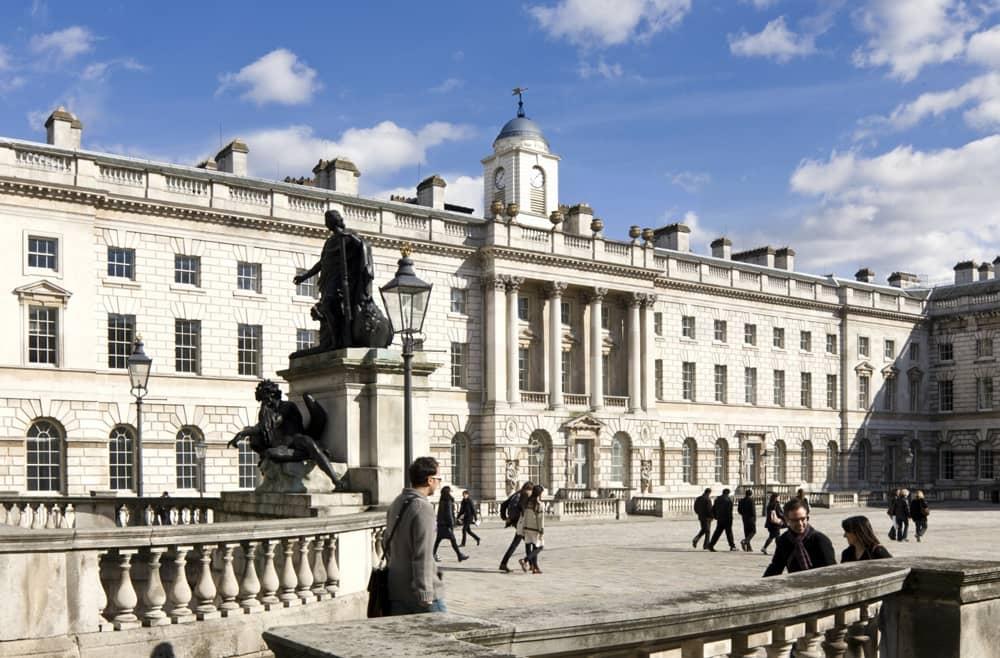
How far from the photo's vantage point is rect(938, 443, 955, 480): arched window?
7475 cm

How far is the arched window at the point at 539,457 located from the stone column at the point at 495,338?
3032mm

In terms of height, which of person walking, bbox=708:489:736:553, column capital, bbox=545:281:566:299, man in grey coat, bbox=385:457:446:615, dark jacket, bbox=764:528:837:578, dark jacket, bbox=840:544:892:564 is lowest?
person walking, bbox=708:489:736:553

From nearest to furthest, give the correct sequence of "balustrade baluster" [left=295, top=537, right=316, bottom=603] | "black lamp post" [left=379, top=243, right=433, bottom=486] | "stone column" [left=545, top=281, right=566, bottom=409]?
1. "balustrade baluster" [left=295, top=537, right=316, bottom=603]
2. "black lamp post" [left=379, top=243, right=433, bottom=486]
3. "stone column" [left=545, top=281, right=566, bottom=409]

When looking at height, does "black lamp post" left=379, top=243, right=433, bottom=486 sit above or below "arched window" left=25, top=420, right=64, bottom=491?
above

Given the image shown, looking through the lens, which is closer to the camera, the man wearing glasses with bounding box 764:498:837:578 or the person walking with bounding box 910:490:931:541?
the man wearing glasses with bounding box 764:498:837:578

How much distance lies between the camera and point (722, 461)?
209 ft

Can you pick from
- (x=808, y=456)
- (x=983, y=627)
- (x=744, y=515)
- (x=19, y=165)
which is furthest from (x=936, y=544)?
(x=808, y=456)

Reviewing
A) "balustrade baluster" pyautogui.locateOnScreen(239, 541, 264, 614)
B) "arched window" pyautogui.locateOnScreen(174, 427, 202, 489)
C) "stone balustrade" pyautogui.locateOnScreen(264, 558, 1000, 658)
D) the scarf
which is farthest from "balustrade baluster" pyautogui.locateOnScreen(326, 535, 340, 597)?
"arched window" pyautogui.locateOnScreen(174, 427, 202, 489)

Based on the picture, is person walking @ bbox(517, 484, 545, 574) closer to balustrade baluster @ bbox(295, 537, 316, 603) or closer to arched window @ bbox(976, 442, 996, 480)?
balustrade baluster @ bbox(295, 537, 316, 603)

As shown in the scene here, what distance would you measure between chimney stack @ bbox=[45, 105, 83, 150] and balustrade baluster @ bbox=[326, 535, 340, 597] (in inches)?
1502

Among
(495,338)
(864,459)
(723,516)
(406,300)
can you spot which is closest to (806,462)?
(864,459)

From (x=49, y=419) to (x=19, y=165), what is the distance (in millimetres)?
9325

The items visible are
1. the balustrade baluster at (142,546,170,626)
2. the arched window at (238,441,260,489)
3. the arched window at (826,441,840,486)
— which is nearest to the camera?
the balustrade baluster at (142,546,170,626)

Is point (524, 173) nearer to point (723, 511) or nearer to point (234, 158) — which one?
point (234, 158)
